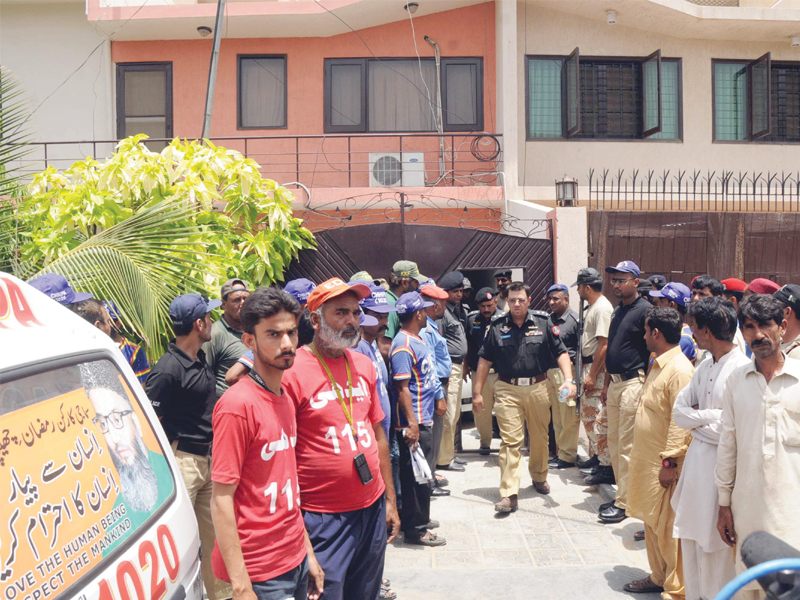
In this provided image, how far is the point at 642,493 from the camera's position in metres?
4.97

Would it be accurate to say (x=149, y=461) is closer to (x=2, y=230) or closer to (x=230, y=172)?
(x=2, y=230)

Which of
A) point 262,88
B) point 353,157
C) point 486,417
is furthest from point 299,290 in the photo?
point 262,88

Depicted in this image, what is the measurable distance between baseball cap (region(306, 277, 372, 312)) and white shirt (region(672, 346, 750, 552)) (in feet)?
6.78

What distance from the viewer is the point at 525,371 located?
280 inches

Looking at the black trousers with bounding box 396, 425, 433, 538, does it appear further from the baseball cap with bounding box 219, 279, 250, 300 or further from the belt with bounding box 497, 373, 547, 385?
the baseball cap with bounding box 219, 279, 250, 300

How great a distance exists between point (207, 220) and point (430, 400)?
331cm

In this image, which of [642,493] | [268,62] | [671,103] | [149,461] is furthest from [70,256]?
[671,103]

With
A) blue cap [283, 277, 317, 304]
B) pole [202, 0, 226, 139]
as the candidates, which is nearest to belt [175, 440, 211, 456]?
blue cap [283, 277, 317, 304]

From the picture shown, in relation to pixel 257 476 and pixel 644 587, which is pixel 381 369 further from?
pixel 257 476

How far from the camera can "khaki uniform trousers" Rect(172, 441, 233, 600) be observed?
4441 mm

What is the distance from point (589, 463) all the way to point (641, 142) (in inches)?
309

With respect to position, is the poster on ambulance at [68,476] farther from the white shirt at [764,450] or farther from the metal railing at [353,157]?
the metal railing at [353,157]

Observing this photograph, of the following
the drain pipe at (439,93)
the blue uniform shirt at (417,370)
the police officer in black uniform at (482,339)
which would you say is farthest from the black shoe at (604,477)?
the drain pipe at (439,93)

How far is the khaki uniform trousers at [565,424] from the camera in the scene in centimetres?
826
